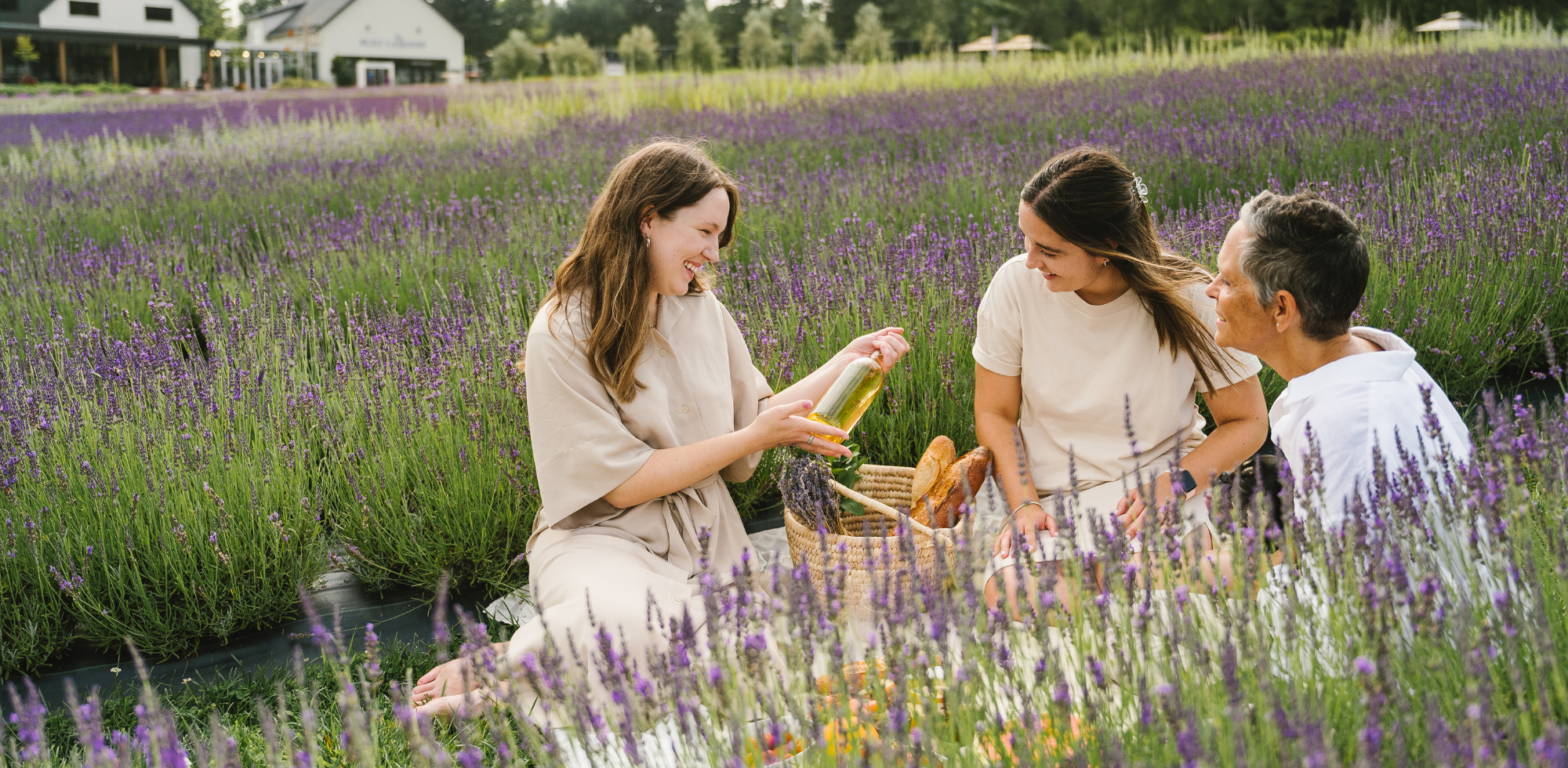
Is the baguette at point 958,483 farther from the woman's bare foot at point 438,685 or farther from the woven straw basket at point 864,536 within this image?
the woman's bare foot at point 438,685

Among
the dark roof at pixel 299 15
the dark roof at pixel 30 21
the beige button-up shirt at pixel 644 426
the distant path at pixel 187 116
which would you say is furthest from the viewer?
the dark roof at pixel 299 15

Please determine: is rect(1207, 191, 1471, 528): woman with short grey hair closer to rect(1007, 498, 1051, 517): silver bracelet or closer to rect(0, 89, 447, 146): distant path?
rect(1007, 498, 1051, 517): silver bracelet

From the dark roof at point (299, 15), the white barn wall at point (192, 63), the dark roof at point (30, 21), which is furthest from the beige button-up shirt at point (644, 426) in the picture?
the white barn wall at point (192, 63)

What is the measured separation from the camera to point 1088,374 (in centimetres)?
238

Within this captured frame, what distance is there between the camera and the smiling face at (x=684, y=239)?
7.11 feet

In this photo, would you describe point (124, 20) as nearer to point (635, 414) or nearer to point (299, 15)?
point (299, 15)

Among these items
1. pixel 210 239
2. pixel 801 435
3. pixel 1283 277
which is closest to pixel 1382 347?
pixel 1283 277

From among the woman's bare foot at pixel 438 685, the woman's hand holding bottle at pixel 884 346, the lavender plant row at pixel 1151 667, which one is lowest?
the woman's bare foot at pixel 438 685

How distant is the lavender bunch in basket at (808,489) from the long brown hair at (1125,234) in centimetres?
76

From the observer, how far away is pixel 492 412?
9.63ft

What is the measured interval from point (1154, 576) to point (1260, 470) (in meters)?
1.20

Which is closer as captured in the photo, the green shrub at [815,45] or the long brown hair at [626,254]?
the long brown hair at [626,254]

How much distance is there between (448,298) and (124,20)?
49415 millimetres

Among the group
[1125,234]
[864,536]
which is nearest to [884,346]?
[864,536]
